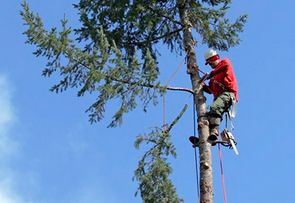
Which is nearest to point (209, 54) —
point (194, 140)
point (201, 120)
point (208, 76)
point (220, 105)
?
point (208, 76)

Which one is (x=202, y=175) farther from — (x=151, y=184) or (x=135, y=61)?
(x=135, y=61)

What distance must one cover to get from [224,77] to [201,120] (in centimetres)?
85

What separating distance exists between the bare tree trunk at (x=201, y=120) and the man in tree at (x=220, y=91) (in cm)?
13

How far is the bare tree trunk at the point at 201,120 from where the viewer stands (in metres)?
9.32

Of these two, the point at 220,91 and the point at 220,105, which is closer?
the point at 220,105

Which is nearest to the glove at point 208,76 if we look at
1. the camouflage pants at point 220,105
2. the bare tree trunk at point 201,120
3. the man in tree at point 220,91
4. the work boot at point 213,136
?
the man in tree at point 220,91

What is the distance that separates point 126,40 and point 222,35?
1.97m

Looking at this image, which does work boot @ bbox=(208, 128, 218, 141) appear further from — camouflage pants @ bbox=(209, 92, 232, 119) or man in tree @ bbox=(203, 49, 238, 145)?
camouflage pants @ bbox=(209, 92, 232, 119)

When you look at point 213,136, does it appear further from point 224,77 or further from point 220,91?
point 224,77

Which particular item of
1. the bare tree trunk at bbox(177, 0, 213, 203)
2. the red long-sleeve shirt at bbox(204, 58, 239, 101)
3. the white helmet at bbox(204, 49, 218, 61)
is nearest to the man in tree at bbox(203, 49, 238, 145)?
the red long-sleeve shirt at bbox(204, 58, 239, 101)

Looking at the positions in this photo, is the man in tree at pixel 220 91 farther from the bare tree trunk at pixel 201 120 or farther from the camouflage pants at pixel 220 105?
the bare tree trunk at pixel 201 120

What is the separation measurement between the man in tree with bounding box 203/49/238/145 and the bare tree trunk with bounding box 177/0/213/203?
0.13m

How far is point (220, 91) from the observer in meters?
10.3

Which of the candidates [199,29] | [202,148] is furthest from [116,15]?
[202,148]
